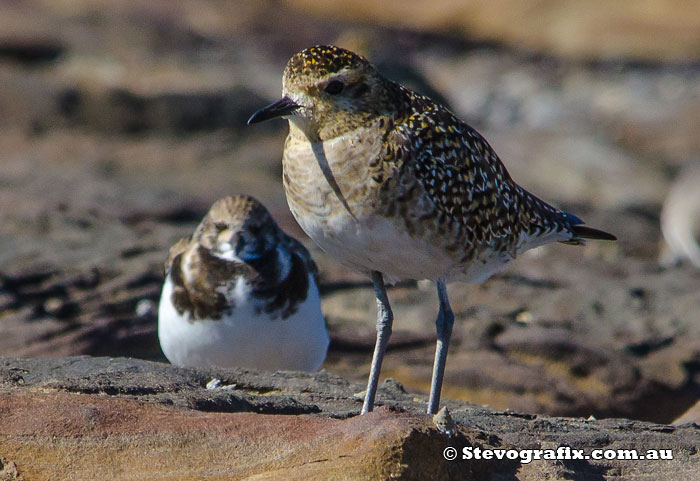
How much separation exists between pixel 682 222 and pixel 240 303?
796cm

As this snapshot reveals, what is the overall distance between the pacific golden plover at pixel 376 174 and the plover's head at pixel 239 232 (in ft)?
6.70

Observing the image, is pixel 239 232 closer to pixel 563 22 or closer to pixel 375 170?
pixel 375 170

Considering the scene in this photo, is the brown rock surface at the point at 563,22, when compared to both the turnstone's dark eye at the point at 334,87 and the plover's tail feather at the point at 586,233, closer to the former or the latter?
the plover's tail feather at the point at 586,233

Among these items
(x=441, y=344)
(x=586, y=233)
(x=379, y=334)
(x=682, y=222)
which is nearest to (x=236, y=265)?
(x=379, y=334)

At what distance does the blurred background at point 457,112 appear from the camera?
8633mm

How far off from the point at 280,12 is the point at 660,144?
11903mm

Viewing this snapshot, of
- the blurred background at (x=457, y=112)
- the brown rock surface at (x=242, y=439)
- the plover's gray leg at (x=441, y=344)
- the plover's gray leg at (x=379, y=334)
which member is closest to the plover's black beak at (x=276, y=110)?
the plover's gray leg at (x=379, y=334)

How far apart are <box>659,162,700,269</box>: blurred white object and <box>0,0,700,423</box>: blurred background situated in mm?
45

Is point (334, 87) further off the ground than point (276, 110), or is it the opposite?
point (334, 87)

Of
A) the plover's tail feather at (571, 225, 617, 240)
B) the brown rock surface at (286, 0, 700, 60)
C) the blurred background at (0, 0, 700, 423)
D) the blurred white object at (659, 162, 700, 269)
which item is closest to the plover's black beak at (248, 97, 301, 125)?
the plover's tail feather at (571, 225, 617, 240)

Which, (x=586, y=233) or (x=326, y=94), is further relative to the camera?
(x=586, y=233)

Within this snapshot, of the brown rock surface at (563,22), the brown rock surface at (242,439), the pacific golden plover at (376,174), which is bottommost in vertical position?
the brown rock surface at (242,439)

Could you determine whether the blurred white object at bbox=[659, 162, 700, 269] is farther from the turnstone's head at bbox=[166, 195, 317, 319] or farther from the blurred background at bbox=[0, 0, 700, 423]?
the turnstone's head at bbox=[166, 195, 317, 319]

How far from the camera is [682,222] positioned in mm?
13008
